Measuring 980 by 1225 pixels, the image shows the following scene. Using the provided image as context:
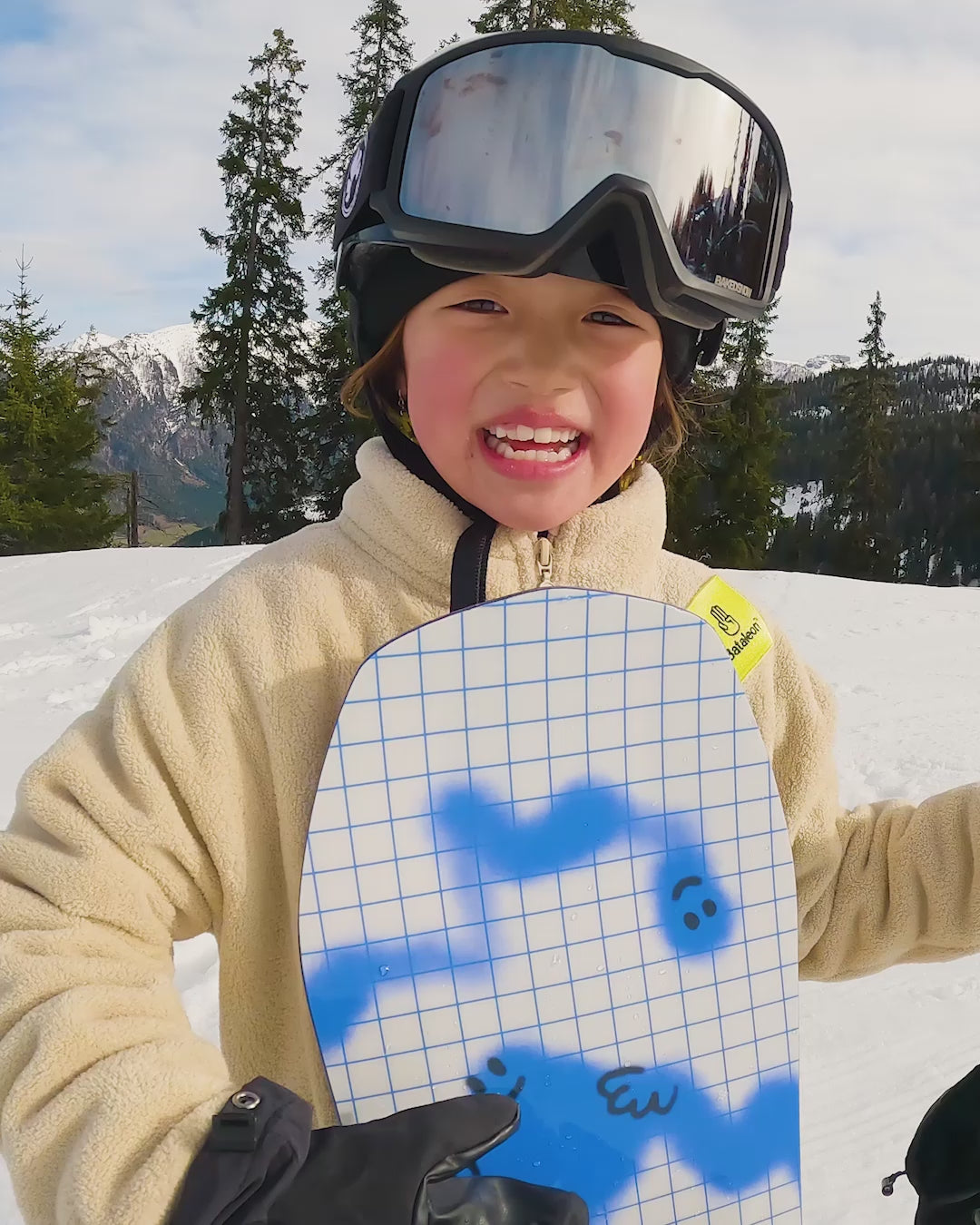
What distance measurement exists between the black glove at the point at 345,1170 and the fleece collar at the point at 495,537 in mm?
626

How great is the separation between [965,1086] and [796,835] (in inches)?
15.0

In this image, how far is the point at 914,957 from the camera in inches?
53.7

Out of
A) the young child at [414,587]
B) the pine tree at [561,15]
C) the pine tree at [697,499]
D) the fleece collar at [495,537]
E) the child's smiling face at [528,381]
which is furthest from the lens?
the pine tree at [697,499]

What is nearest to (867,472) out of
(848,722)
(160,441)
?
(848,722)

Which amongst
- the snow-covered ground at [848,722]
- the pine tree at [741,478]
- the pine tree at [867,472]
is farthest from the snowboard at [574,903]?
the pine tree at [867,472]

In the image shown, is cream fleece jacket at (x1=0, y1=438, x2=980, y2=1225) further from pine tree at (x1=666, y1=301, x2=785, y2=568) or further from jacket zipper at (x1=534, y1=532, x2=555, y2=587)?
pine tree at (x1=666, y1=301, x2=785, y2=568)

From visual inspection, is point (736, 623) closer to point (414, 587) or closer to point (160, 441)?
point (414, 587)

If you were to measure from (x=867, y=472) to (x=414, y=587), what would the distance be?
2995 cm

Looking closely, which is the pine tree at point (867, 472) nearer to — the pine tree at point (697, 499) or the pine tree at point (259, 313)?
the pine tree at point (697, 499)

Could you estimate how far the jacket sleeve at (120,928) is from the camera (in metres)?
0.79

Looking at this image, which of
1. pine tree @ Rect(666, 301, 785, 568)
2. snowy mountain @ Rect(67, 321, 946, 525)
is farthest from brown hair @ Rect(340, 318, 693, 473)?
snowy mountain @ Rect(67, 321, 946, 525)

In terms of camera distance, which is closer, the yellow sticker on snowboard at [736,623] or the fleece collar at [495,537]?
the fleece collar at [495,537]

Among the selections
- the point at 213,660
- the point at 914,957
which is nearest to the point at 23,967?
the point at 213,660

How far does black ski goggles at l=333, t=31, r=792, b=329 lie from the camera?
1.08 meters
